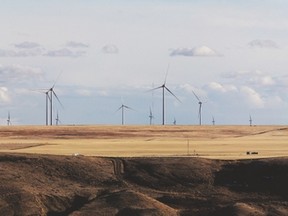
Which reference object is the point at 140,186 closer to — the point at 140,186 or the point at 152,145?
the point at 140,186

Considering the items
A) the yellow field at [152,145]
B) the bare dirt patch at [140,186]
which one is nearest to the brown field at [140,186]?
the bare dirt patch at [140,186]

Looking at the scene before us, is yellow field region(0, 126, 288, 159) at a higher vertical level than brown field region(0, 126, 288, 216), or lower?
higher

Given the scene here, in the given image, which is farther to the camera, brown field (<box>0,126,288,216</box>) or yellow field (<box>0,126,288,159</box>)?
yellow field (<box>0,126,288,159</box>)

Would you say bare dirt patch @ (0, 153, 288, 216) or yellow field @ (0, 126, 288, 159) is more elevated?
yellow field @ (0, 126, 288, 159)

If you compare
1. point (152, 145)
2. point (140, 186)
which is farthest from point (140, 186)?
point (152, 145)

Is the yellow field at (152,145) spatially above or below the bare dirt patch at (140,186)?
above

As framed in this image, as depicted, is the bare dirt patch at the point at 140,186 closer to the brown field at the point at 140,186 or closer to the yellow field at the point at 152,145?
the brown field at the point at 140,186

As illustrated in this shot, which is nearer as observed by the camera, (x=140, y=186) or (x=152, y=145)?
(x=140, y=186)

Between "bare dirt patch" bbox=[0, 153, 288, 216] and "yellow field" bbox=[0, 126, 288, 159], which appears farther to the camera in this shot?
"yellow field" bbox=[0, 126, 288, 159]

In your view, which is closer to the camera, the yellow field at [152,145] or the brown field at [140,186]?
the brown field at [140,186]

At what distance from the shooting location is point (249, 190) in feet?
102

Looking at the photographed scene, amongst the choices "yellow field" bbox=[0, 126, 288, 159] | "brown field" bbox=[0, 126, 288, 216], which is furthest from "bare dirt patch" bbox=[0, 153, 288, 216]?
"yellow field" bbox=[0, 126, 288, 159]

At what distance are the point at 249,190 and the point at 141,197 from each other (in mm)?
4685

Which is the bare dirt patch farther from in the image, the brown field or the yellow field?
the yellow field
